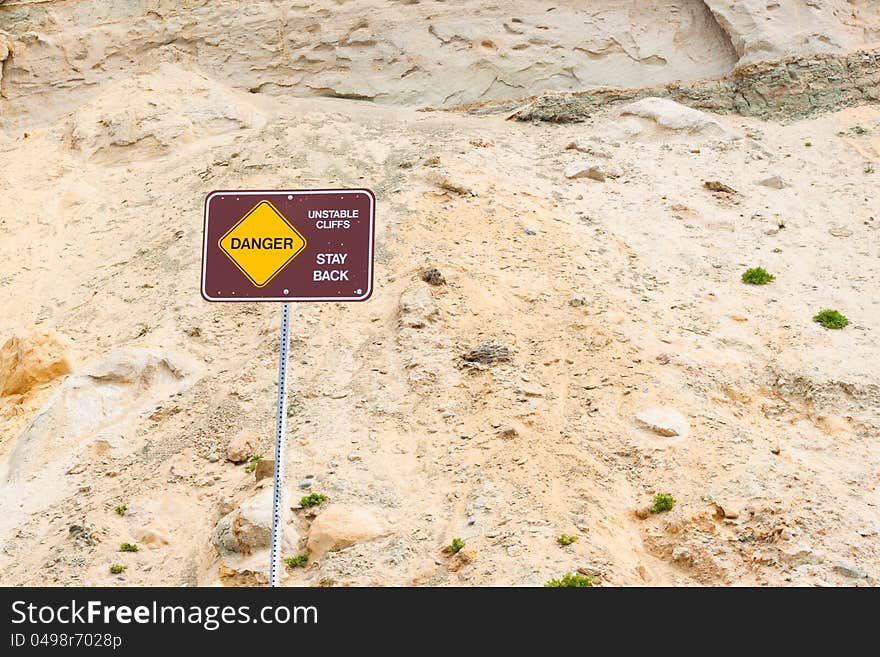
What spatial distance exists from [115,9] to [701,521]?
18.1 m

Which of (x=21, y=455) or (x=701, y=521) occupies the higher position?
(x=701, y=521)

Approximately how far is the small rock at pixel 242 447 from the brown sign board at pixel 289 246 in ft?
12.8

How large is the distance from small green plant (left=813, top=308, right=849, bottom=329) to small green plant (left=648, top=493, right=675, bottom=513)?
182 inches

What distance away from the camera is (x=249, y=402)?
11164mm

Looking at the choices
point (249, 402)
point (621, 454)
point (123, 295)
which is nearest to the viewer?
point (621, 454)

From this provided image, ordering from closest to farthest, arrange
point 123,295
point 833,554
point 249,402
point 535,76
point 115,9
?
point 833,554 → point 249,402 → point 123,295 → point 535,76 → point 115,9

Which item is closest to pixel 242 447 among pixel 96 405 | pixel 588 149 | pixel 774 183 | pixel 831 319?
pixel 96 405

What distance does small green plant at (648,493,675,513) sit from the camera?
8.85 meters

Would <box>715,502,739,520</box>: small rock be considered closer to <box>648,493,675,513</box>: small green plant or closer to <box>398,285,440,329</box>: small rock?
<box>648,493,675,513</box>: small green plant

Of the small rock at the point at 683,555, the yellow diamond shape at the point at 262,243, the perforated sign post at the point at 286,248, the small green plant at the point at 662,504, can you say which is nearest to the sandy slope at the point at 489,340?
the small rock at the point at 683,555

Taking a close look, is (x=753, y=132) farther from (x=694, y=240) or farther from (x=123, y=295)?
(x=123, y=295)

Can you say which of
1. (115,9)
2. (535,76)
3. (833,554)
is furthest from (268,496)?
(115,9)

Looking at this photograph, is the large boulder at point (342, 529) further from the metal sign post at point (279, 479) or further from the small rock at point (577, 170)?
the small rock at point (577, 170)

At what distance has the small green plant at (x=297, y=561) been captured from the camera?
27.8ft
